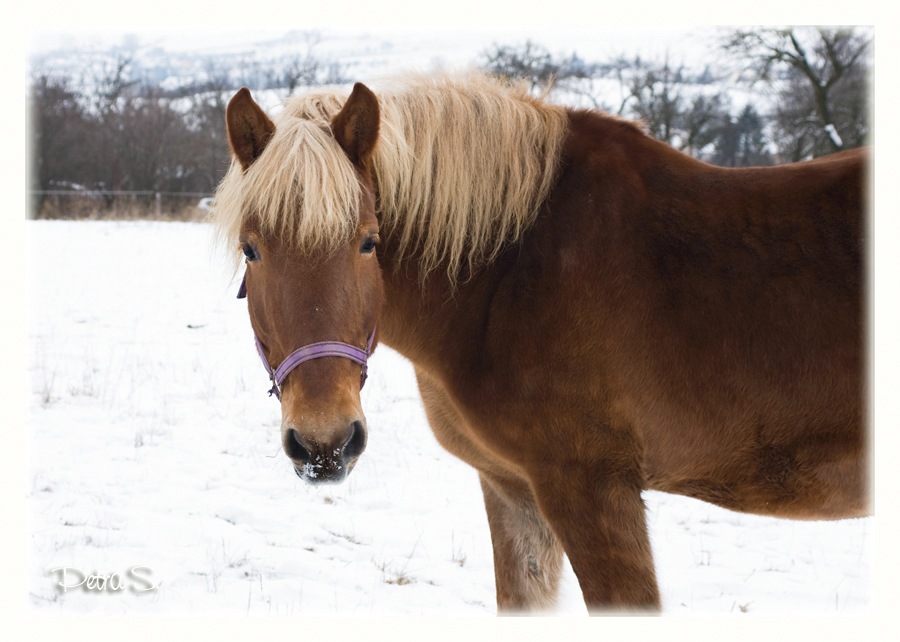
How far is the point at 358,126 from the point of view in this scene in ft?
7.02

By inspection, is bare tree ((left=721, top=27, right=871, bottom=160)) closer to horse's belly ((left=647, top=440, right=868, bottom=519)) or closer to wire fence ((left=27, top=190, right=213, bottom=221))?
Answer: horse's belly ((left=647, top=440, right=868, bottom=519))

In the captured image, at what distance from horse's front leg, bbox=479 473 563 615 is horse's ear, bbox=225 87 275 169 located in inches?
62.0

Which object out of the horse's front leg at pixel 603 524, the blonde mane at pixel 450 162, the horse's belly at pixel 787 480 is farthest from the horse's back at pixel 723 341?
the blonde mane at pixel 450 162

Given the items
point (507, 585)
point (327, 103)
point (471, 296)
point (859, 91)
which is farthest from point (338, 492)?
point (859, 91)

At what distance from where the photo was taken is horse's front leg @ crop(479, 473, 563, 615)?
2758mm

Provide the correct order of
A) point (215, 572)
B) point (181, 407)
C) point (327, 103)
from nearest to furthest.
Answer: point (327, 103) < point (215, 572) < point (181, 407)

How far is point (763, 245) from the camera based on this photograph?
2.20m

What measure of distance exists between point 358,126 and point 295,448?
106 centimetres

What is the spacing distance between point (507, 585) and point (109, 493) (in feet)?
8.90

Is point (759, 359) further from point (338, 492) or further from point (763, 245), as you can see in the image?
point (338, 492)

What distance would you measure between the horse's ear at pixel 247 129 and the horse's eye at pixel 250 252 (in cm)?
30

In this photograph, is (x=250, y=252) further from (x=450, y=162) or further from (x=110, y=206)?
(x=110, y=206)

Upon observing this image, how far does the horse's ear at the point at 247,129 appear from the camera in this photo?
6.82 feet
